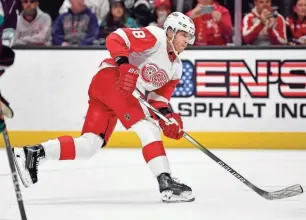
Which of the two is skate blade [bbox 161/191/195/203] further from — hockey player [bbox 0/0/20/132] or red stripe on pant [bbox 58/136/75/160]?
hockey player [bbox 0/0/20/132]

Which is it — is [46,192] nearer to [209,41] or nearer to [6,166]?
[6,166]

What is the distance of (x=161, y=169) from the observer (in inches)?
183

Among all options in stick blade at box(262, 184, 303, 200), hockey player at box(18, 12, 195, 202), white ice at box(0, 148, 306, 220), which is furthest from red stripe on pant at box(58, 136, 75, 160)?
stick blade at box(262, 184, 303, 200)

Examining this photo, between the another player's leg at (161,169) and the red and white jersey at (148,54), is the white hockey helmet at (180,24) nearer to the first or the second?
the red and white jersey at (148,54)

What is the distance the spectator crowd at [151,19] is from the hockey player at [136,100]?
2424 mm

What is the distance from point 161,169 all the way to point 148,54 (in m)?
0.65

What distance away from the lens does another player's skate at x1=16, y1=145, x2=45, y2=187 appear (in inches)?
187

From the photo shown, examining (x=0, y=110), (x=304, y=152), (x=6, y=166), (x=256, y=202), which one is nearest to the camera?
(x=0, y=110)

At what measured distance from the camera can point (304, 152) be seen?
23.1 ft

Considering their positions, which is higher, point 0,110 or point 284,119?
point 0,110

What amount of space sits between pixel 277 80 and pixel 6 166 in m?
2.40

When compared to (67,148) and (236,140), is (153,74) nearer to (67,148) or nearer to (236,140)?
(67,148)

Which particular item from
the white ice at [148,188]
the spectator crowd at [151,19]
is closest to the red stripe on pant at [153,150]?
the white ice at [148,188]

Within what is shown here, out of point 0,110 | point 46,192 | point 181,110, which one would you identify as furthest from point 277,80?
point 0,110
